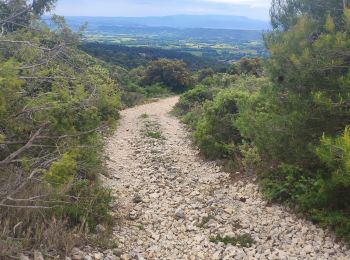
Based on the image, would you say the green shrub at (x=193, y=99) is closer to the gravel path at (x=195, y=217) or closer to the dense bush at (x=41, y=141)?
the gravel path at (x=195, y=217)

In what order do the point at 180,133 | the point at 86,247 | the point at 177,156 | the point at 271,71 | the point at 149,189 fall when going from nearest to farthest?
the point at 86,247, the point at 271,71, the point at 149,189, the point at 177,156, the point at 180,133

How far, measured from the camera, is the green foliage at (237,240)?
19.8 ft

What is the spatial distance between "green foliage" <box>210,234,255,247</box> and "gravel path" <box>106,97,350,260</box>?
80 mm

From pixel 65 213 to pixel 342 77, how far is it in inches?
176

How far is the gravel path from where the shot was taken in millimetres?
5781

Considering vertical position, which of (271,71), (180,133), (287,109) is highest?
(271,71)

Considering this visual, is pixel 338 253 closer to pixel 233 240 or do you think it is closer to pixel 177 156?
pixel 233 240

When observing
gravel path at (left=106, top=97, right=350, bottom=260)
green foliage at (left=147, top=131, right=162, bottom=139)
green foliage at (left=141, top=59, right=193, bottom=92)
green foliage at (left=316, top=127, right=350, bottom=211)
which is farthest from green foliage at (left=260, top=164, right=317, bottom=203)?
green foliage at (left=141, top=59, right=193, bottom=92)

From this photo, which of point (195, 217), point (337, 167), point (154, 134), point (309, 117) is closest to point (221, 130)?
point (154, 134)

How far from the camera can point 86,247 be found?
17.4ft

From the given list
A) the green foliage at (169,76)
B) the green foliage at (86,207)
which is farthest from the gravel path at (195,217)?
the green foliage at (169,76)

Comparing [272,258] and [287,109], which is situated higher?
[287,109]

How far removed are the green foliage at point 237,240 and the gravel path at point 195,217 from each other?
8cm

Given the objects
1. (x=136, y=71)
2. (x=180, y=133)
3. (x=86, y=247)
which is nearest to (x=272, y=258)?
(x=86, y=247)
